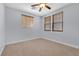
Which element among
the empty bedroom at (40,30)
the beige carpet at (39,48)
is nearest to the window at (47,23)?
the empty bedroom at (40,30)

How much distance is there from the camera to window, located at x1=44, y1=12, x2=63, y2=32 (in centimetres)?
217

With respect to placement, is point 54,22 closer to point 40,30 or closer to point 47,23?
point 47,23

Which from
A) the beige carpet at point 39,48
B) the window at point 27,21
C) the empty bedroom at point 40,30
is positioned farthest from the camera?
the beige carpet at point 39,48

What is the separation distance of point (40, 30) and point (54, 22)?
1.18ft

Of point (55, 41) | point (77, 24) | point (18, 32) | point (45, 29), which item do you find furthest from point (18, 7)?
point (77, 24)

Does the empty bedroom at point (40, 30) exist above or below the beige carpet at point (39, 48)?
above

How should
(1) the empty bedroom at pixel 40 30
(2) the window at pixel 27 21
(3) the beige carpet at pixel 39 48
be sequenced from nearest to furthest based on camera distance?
(1) the empty bedroom at pixel 40 30
(2) the window at pixel 27 21
(3) the beige carpet at pixel 39 48

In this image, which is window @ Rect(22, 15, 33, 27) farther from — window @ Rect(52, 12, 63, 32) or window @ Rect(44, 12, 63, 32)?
window @ Rect(52, 12, 63, 32)

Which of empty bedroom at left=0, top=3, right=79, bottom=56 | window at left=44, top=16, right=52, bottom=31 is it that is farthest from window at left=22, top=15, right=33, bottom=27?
window at left=44, top=16, right=52, bottom=31

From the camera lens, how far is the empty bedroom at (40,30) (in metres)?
1.99

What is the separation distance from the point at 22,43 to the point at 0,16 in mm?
761

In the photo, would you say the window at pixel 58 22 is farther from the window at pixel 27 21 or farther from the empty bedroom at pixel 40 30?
the window at pixel 27 21

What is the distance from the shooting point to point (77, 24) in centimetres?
235

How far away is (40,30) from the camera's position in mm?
2256
